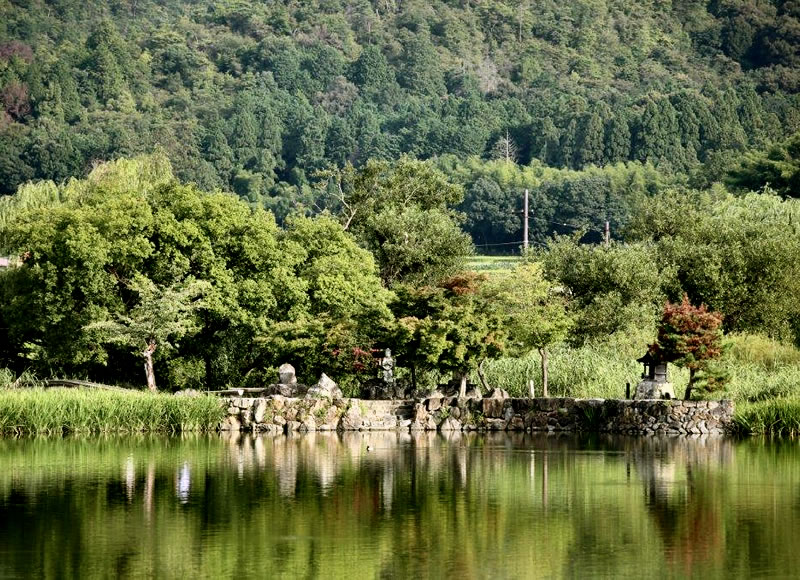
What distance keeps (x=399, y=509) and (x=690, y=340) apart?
14681 mm

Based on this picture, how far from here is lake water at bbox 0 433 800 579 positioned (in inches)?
794

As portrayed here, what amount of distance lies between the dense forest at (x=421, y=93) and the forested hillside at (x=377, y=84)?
0.83ft

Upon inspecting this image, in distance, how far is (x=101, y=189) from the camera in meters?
47.3

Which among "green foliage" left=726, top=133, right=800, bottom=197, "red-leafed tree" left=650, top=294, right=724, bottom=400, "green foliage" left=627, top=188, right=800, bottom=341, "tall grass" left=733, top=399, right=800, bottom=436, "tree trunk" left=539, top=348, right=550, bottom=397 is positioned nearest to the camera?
"tall grass" left=733, top=399, right=800, bottom=436

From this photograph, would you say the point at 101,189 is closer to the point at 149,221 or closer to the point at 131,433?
the point at 149,221

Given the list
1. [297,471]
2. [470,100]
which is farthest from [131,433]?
[470,100]

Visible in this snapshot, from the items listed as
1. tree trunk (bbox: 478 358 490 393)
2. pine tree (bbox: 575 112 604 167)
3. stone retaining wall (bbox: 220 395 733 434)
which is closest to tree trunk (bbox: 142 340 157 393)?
stone retaining wall (bbox: 220 395 733 434)

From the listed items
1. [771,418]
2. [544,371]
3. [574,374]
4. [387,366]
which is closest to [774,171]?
[574,374]

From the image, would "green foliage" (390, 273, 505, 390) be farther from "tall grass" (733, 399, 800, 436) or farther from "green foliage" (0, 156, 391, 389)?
"tall grass" (733, 399, 800, 436)

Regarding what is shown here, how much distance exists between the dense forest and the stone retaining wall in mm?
57462

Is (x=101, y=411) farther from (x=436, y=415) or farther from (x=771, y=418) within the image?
(x=771, y=418)

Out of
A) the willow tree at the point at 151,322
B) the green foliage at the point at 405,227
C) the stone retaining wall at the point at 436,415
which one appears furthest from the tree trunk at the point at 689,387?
the green foliage at the point at 405,227

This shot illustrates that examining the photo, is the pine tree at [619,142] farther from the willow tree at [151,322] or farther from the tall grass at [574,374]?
the willow tree at [151,322]

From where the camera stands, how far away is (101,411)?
3772 cm
